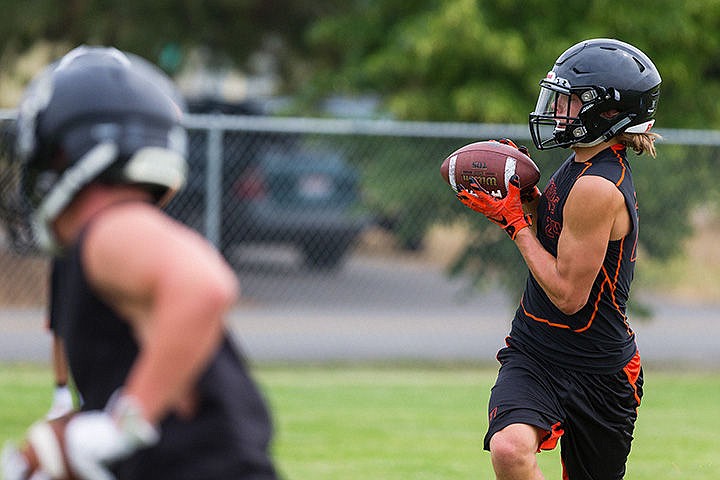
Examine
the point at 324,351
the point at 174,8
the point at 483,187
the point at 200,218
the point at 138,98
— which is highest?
the point at 174,8

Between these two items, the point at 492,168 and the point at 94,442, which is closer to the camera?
the point at 94,442

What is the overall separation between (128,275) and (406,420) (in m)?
5.87

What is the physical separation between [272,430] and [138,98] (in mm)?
801

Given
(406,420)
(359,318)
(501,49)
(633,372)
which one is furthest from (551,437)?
(501,49)

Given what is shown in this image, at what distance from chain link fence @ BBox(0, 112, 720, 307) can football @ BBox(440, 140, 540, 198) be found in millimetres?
5054

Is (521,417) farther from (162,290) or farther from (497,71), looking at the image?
(497,71)

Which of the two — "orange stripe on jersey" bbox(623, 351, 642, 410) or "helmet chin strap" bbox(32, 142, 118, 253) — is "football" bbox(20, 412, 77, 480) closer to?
"helmet chin strap" bbox(32, 142, 118, 253)

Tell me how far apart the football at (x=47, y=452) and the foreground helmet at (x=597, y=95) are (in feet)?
8.91

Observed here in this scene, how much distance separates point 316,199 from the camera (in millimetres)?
10125

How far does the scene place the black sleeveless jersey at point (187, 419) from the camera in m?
2.53

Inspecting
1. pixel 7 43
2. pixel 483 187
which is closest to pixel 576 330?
pixel 483 187

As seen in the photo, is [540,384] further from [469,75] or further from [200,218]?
[469,75]

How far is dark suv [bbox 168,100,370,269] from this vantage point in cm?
1012

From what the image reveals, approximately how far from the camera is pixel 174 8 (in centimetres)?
1325
